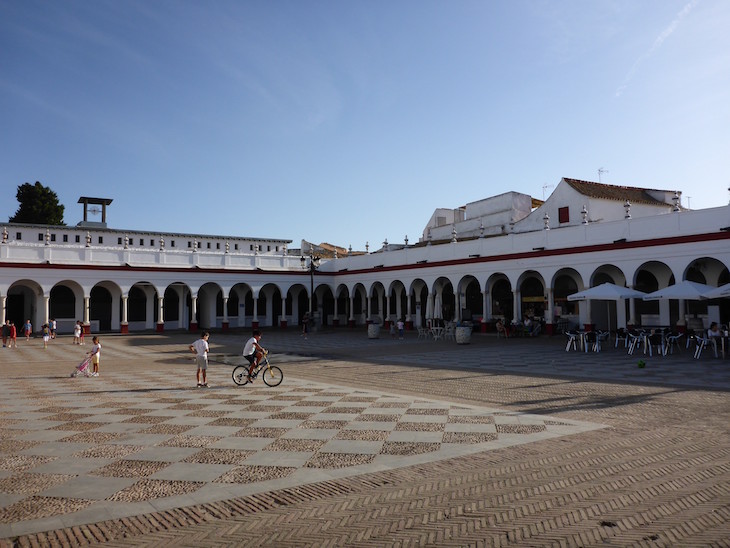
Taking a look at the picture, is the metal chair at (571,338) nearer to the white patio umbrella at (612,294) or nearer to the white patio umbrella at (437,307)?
the white patio umbrella at (612,294)

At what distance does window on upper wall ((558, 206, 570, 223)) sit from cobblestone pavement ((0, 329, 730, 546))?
23.6 meters

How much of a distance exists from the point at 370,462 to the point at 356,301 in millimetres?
42048

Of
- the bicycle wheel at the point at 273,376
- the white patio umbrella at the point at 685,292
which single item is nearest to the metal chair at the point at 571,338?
the white patio umbrella at the point at 685,292

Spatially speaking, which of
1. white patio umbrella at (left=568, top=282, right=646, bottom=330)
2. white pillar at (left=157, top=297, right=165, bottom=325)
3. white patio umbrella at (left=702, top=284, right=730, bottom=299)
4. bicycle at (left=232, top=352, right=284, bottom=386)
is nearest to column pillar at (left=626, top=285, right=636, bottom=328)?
white patio umbrella at (left=568, top=282, right=646, bottom=330)

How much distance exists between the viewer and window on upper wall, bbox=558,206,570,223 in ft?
121

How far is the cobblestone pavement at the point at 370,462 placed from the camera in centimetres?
499

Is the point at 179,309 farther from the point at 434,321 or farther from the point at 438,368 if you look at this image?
the point at 438,368

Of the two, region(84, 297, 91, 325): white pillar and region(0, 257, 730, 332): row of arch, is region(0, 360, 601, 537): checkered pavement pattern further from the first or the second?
region(84, 297, 91, 325): white pillar

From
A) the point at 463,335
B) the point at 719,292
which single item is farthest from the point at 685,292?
the point at 463,335

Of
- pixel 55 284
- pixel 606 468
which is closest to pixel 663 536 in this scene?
pixel 606 468

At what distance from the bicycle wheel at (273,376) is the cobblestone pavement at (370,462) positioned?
442mm

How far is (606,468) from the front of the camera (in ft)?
22.1

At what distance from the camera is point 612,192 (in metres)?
37.9

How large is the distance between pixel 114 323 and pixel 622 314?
34.1 m
